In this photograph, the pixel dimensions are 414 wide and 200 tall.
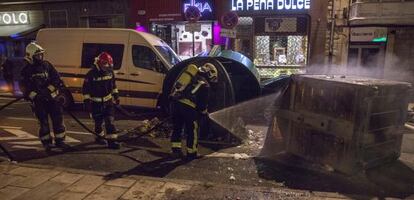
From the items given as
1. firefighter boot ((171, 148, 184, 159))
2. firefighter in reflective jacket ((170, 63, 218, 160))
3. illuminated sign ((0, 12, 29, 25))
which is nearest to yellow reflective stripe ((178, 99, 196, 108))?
firefighter in reflective jacket ((170, 63, 218, 160))

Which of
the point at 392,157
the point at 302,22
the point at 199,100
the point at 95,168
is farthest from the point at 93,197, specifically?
the point at 302,22

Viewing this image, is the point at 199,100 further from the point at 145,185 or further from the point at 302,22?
the point at 302,22

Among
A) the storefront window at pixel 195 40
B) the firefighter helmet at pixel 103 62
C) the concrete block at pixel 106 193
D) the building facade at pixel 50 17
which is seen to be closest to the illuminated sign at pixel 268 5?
the storefront window at pixel 195 40

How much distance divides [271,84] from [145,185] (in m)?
5.09

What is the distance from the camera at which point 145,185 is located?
4922 mm

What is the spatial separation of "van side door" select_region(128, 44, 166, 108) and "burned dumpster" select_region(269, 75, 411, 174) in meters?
4.02

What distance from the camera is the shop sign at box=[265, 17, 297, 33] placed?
1502 centimetres

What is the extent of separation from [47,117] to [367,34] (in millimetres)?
13171

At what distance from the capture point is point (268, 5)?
49.4ft

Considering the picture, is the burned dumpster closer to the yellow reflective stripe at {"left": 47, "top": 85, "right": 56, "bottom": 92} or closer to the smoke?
the yellow reflective stripe at {"left": 47, "top": 85, "right": 56, "bottom": 92}

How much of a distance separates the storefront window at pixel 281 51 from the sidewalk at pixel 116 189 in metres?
11.2

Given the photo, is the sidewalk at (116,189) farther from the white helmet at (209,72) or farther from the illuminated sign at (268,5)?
the illuminated sign at (268,5)

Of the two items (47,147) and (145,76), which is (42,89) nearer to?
(47,147)

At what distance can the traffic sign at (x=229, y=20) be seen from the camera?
11016 mm
